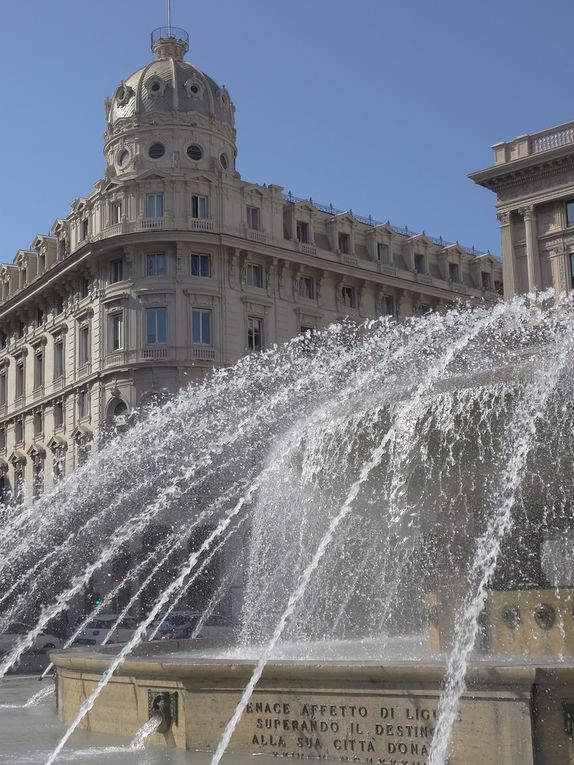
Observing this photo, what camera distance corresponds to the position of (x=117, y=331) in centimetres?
4612

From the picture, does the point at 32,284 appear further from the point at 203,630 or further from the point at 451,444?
the point at 451,444

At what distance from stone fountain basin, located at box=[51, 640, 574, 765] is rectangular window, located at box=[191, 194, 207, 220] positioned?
37.7 m

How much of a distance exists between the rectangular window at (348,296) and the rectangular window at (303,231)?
3007mm

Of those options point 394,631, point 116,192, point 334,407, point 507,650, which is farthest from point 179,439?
point 507,650

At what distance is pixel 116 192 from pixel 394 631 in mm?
33150

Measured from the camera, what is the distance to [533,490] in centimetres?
1093

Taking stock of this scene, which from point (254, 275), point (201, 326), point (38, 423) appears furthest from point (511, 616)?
point (38, 423)

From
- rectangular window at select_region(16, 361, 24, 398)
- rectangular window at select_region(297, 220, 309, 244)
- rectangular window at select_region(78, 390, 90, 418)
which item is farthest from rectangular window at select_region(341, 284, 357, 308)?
rectangular window at select_region(16, 361, 24, 398)

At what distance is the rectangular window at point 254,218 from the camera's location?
4801 centimetres

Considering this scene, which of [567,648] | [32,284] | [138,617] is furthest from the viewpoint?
[32,284]

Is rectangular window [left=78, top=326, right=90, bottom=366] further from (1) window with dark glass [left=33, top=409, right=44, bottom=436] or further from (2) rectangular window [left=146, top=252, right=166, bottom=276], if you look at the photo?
(1) window with dark glass [left=33, top=409, right=44, bottom=436]

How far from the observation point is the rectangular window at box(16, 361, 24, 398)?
183 feet

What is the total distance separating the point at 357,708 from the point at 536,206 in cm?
3541

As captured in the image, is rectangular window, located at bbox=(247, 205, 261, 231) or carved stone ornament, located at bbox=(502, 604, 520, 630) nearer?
carved stone ornament, located at bbox=(502, 604, 520, 630)
